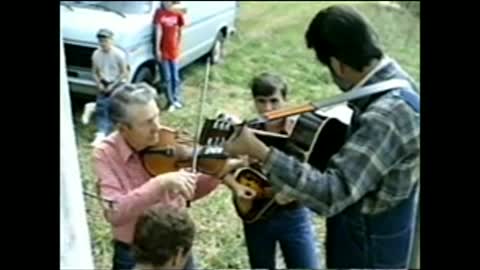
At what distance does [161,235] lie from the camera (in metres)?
1.71

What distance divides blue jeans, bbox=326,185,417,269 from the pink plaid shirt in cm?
34

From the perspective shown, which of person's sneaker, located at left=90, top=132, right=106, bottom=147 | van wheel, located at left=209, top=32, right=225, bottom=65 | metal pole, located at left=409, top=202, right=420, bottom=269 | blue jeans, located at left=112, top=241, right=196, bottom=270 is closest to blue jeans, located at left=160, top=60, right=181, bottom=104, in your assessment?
person's sneaker, located at left=90, top=132, right=106, bottom=147

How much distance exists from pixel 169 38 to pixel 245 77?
0.72 meters

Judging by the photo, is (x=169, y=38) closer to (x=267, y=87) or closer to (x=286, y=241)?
(x=267, y=87)

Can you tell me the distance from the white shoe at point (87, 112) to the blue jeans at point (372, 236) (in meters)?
1.33

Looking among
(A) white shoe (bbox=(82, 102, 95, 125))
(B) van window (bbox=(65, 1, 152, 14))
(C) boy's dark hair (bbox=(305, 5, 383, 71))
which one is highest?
(C) boy's dark hair (bbox=(305, 5, 383, 71))

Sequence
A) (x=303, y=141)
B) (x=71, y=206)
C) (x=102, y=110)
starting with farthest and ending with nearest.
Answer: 1. (x=102, y=110)
2. (x=303, y=141)
3. (x=71, y=206)

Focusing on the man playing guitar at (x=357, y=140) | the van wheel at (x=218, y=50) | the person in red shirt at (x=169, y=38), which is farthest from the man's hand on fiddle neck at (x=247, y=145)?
the van wheel at (x=218, y=50)

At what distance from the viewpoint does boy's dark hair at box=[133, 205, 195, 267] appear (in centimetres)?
169

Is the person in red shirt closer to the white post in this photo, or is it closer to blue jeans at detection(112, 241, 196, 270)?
blue jeans at detection(112, 241, 196, 270)

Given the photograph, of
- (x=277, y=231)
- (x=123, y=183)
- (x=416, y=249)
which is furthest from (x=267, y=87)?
(x=416, y=249)

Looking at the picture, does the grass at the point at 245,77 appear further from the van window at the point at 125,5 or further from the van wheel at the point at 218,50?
the van window at the point at 125,5

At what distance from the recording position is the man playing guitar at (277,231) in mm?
2188
